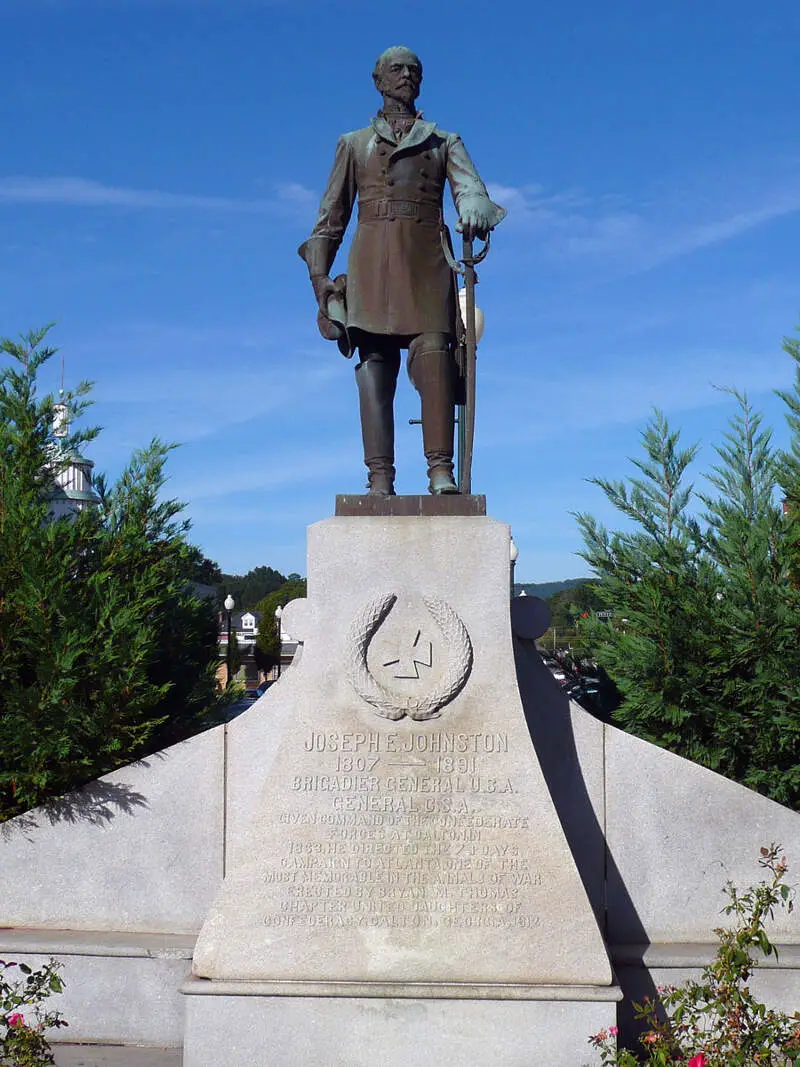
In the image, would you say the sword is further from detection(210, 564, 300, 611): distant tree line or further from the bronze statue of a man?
detection(210, 564, 300, 611): distant tree line

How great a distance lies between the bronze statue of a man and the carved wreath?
0.77m

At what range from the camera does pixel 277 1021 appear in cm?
515

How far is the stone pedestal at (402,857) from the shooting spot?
16.8ft

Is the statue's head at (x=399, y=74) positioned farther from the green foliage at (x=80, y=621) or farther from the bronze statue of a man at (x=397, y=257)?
the green foliage at (x=80, y=621)

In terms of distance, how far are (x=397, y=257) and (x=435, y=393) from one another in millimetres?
751

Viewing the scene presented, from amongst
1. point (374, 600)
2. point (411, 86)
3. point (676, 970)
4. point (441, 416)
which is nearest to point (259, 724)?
point (374, 600)

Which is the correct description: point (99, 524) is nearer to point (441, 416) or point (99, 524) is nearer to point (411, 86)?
point (441, 416)

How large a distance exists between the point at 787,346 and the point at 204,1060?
5.96 metres

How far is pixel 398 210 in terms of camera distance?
6.10m

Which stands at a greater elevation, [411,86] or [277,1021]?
[411,86]

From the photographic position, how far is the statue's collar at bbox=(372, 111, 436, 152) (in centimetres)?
604

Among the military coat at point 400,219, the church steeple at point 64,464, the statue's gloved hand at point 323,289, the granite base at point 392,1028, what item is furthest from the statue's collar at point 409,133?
the granite base at point 392,1028

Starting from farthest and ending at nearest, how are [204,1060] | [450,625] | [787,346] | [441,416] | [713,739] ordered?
[787,346] < [713,739] < [441,416] < [450,625] < [204,1060]

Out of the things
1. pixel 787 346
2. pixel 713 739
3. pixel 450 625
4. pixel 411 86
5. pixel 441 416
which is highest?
pixel 411 86
